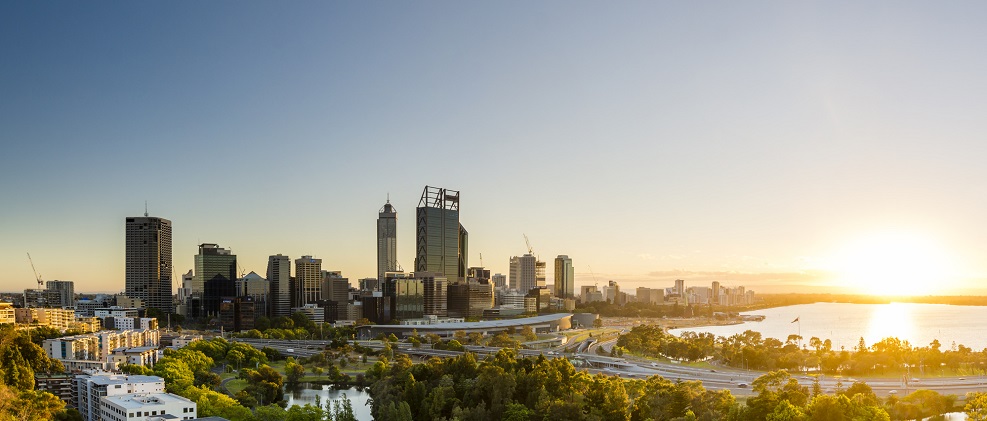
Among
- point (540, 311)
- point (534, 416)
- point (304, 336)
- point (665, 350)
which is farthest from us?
point (540, 311)

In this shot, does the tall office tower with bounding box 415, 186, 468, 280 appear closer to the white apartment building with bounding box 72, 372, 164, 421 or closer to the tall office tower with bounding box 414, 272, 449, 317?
the tall office tower with bounding box 414, 272, 449, 317

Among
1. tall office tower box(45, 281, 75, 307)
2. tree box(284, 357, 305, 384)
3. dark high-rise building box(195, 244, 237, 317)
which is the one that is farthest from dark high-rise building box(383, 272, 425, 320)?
tall office tower box(45, 281, 75, 307)

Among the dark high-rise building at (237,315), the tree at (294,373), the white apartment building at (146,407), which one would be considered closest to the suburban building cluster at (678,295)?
the dark high-rise building at (237,315)

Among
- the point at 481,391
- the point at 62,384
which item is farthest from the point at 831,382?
the point at 62,384

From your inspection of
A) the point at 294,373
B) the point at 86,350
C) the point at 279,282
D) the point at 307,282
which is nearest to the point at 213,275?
the point at 279,282

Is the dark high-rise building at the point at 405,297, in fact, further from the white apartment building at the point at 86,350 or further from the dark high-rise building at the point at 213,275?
the white apartment building at the point at 86,350

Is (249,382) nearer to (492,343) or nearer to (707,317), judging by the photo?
(492,343)
